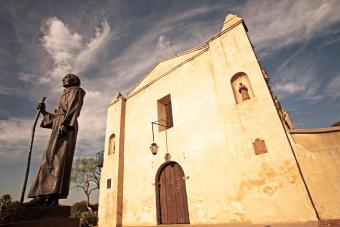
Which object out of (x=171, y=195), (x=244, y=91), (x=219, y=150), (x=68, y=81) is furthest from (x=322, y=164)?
(x=68, y=81)

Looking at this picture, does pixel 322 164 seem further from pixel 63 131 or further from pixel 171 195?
pixel 63 131

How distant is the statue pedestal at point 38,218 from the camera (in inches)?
113

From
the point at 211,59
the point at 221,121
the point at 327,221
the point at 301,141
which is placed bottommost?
the point at 327,221

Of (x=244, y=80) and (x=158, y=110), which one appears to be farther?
(x=158, y=110)

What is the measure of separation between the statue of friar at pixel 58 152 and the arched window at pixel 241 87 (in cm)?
604

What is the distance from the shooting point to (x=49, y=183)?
11.1ft

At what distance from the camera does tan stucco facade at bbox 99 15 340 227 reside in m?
6.35

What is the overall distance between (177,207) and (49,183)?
21.3 feet

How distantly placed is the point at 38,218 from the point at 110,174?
8.94 metres

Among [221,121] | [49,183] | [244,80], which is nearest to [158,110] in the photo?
[221,121]

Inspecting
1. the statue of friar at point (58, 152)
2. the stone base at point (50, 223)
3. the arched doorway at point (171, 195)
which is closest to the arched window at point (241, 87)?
the arched doorway at point (171, 195)

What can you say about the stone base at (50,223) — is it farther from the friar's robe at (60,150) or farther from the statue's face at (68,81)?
the statue's face at (68,81)

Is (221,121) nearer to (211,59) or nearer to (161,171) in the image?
(211,59)

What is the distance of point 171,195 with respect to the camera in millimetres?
9062
